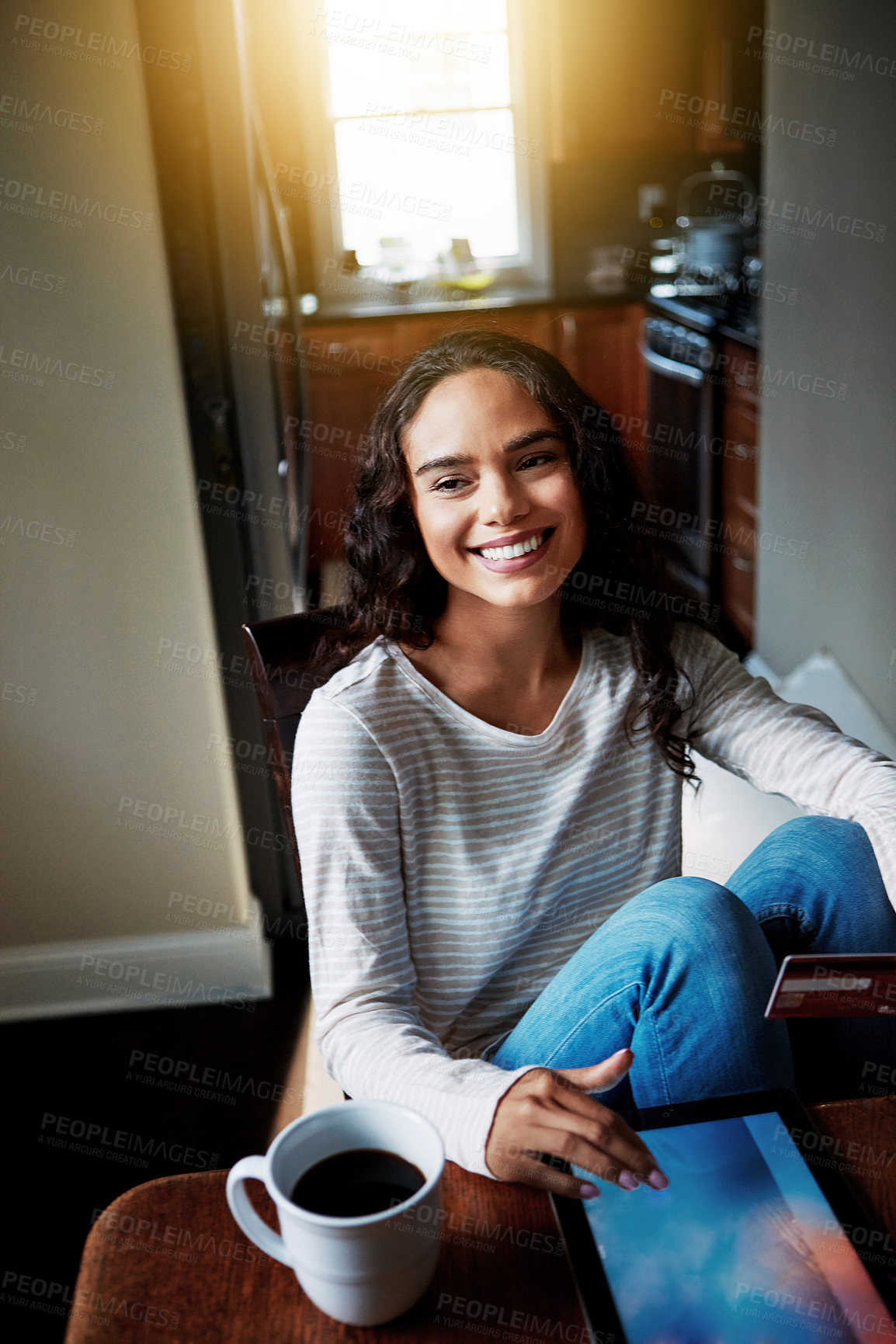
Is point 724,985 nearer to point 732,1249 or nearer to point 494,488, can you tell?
point 732,1249

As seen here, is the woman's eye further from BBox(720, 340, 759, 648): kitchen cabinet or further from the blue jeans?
BBox(720, 340, 759, 648): kitchen cabinet

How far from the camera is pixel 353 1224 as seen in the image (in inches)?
23.5

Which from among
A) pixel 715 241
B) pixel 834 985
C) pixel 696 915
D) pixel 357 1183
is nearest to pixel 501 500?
pixel 696 915

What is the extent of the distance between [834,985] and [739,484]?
2.94 m

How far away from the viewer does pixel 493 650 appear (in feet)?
3.92

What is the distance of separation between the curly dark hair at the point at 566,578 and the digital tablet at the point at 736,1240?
1.71ft

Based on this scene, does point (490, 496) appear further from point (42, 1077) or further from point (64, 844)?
point (42, 1077)

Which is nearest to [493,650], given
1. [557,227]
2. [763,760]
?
[763,760]

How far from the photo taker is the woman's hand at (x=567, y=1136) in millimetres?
725

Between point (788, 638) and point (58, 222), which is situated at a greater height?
point (58, 222)

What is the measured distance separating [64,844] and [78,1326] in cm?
141

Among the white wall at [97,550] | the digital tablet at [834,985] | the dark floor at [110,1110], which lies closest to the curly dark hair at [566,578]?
the digital tablet at [834,985]

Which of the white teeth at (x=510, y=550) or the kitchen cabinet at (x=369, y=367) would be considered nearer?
the white teeth at (x=510, y=550)

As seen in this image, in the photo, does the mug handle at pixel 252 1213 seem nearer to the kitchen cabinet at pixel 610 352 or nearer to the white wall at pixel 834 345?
the white wall at pixel 834 345
